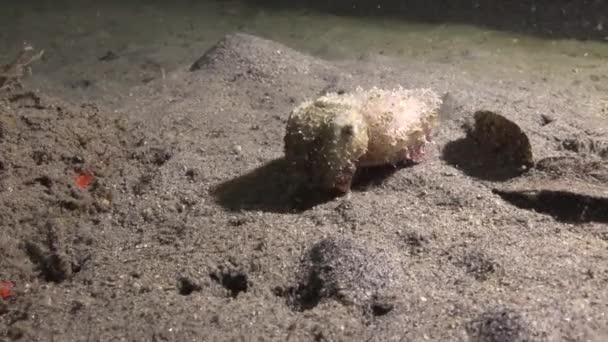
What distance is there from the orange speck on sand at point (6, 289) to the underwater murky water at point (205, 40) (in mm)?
3290

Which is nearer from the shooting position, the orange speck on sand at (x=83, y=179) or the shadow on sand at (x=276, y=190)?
the shadow on sand at (x=276, y=190)

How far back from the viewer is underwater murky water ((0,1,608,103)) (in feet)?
19.7

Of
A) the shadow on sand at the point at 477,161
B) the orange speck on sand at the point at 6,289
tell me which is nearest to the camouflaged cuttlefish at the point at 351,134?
the shadow on sand at the point at 477,161

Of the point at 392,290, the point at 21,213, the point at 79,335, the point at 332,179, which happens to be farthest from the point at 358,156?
the point at 21,213

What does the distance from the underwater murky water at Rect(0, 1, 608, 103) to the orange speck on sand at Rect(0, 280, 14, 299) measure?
3290 millimetres

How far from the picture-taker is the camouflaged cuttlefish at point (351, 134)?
307 cm

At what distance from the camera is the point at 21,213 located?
3174 mm

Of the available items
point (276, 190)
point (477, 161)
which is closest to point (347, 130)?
point (276, 190)

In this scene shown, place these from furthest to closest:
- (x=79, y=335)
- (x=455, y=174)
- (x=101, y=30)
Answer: (x=101, y=30) → (x=455, y=174) → (x=79, y=335)

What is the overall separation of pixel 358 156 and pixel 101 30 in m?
6.03

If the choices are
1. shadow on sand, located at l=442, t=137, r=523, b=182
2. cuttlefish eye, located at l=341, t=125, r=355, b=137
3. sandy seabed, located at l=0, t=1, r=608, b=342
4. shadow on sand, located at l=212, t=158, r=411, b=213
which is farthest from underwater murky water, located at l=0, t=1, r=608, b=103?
cuttlefish eye, located at l=341, t=125, r=355, b=137

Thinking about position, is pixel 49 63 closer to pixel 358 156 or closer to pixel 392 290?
pixel 358 156

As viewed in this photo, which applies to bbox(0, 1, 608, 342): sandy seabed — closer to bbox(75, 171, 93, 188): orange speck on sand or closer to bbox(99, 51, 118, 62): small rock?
bbox(75, 171, 93, 188): orange speck on sand

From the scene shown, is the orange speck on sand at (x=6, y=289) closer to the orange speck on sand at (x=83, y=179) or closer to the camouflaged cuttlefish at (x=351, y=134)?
the orange speck on sand at (x=83, y=179)
